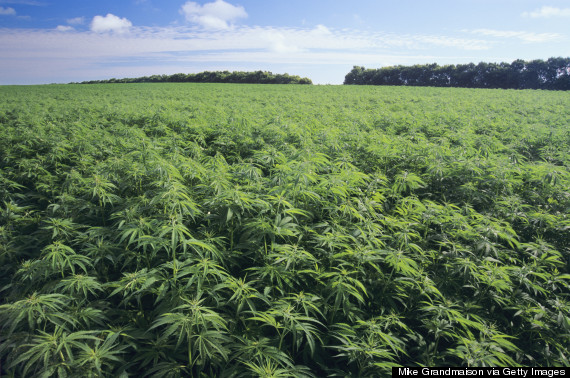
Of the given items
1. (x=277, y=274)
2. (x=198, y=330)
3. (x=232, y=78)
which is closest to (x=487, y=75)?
(x=232, y=78)

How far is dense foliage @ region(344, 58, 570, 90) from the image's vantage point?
47469mm

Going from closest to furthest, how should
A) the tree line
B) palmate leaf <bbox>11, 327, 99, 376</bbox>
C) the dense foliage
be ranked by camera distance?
1. palmate leaf <bbox>11, 327, 99, 376</bbox>
2. the dense foliage
3. the tree line

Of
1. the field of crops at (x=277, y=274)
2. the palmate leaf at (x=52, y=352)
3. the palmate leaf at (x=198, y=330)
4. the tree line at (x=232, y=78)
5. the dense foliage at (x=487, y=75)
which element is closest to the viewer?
the palmate leaf at (x=52, y=352)

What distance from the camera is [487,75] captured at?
5038 cm

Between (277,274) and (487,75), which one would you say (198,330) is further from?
(487,75)

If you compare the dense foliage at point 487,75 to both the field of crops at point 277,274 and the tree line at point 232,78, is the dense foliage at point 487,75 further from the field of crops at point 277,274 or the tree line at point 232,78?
the field of crops at point 277,274

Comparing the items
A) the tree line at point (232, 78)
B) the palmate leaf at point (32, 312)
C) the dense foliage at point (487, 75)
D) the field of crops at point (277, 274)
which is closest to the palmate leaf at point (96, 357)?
the field of crops at point (277, 274)

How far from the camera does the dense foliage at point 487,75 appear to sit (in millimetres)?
47469

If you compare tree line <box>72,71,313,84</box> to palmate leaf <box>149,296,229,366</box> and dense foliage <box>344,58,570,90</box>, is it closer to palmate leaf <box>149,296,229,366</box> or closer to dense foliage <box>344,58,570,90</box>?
dense foliage <box>344,58,570,90</box>

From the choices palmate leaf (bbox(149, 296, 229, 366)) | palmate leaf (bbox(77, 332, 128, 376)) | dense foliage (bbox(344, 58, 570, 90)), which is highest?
dense foliage (bbox(344, 58, 570, 90))

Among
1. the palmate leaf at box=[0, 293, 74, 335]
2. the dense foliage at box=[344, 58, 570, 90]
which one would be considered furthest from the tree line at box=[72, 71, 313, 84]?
the palmate leaf at box=[0, 293, 74, 335]

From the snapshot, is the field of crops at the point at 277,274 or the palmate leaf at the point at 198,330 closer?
the palmate leaf at the point at 198,330

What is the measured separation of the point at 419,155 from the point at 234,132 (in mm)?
3881

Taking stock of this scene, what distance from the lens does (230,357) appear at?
2359 millimetres
